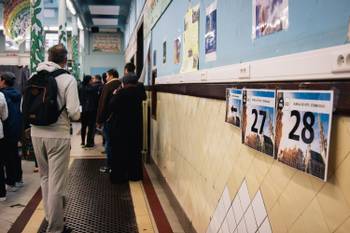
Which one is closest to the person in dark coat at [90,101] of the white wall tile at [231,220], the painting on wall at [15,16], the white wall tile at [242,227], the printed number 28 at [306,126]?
the painting on wall at [15,16]

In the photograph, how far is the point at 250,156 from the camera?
5.82ft

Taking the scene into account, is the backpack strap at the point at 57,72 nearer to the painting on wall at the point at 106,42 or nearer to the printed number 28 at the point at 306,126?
the printed number 28 at the point at 306,126

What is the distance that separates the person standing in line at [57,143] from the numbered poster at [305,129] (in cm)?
199

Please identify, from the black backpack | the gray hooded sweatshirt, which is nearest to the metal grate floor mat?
the gray hooded sweatshirt

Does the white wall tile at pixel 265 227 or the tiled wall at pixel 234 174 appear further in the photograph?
the white wall tile at pixel 265 227

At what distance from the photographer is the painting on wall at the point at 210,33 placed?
93.9 inches

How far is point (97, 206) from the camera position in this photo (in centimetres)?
386

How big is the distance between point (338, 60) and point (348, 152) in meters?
0.26

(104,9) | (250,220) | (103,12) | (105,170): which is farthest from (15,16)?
(250,220)

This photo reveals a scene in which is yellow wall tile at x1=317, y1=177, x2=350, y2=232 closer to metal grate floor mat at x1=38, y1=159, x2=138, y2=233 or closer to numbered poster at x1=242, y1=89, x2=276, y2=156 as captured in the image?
numbered poster at x1=242, y1=89, x2=276, y2=156

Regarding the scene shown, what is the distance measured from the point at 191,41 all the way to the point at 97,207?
77.0 inches

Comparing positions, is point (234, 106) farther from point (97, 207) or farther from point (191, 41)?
point (97, 207)

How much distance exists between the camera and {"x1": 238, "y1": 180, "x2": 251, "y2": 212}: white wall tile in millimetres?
1827

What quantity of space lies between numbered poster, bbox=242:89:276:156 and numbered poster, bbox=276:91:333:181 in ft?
0.22
